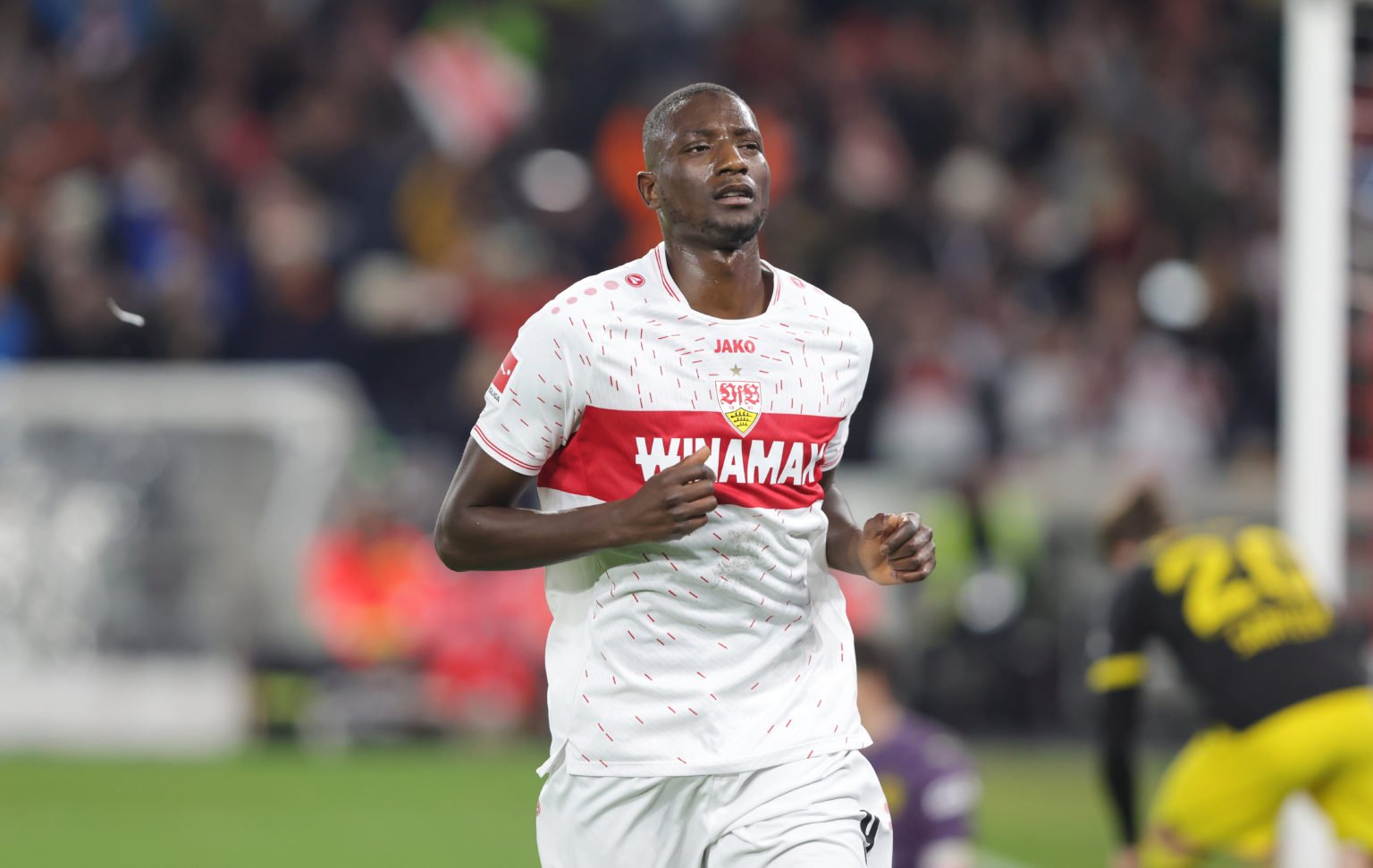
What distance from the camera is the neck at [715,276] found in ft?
12.6

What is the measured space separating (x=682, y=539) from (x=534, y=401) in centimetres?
38

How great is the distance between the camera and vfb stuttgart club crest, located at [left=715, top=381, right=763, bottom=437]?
3.76 m

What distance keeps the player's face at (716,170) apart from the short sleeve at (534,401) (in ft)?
1.12

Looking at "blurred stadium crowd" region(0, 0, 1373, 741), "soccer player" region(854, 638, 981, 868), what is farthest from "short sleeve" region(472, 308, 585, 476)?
"blurred stadium crowd" region(0, 0, 1373, 741)

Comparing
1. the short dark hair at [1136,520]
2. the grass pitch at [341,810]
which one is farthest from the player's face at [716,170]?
the grass pitch at [341,810]

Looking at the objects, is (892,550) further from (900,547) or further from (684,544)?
(684,544)

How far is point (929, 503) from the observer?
46.3ft

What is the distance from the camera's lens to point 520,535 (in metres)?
3.70

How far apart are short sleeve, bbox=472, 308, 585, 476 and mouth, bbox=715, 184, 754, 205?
387 millimetres

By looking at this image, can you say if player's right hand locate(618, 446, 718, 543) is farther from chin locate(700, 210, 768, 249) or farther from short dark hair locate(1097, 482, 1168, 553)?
short dark hair locate(1097, 482, 1168, 553)

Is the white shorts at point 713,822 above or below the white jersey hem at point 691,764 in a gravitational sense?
below

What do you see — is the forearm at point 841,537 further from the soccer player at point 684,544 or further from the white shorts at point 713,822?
the white shorts at point 713,822

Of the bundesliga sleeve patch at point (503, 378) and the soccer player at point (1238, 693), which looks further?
the soccer player at point (1238, 693)

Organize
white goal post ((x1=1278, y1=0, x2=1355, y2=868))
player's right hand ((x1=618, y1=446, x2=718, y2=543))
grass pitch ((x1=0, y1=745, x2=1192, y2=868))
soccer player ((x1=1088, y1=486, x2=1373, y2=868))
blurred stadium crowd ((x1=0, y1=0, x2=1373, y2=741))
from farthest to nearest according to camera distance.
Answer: blurred stadium crowd ((x1=0, y1=0, x2=1373, y2=741)) < grass pitch ((x1=0, y1=745, x2=1192, y2=868)) < white goal post ((x1=1278, y1=0, x2=1355, y2=868)) < soccer player ((x1=1088, y1=486, x2=1373, y2=868)) < player's right hand ((x1=618, y1=446, x2=718, y2=543))
